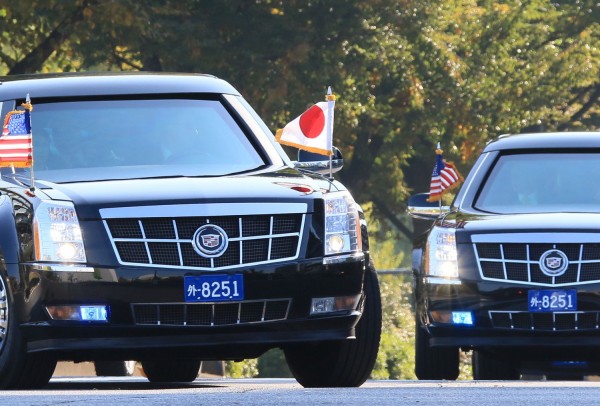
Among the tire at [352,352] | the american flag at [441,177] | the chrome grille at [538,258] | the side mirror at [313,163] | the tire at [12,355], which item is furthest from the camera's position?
the american flag at [441,177]

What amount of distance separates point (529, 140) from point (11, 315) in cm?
554

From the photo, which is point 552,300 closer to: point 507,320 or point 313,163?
point 507,320

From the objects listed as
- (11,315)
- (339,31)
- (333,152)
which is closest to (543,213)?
(333,152)

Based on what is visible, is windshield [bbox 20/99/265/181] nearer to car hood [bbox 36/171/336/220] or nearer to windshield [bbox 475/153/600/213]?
car hood [bbox 36/171/336/220]

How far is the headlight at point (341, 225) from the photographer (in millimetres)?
10234

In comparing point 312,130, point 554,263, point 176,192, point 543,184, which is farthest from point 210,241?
point 543,184

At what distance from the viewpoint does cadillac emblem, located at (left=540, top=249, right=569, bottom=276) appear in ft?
42.1

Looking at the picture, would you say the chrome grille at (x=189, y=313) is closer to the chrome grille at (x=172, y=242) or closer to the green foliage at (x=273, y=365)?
the chrome grille at (x=172, y=242)

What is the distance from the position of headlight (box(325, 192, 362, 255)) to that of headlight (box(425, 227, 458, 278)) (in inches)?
105

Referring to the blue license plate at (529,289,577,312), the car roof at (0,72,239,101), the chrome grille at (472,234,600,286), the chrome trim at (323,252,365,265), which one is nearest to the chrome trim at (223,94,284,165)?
the car roof at (0,72,239,101)

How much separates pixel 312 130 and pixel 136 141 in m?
1.96

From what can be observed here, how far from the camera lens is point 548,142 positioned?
1439 cm

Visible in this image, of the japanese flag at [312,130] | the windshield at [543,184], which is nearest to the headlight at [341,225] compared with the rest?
the japanese flag at [312,130]

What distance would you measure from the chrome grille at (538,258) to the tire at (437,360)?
112 cm
